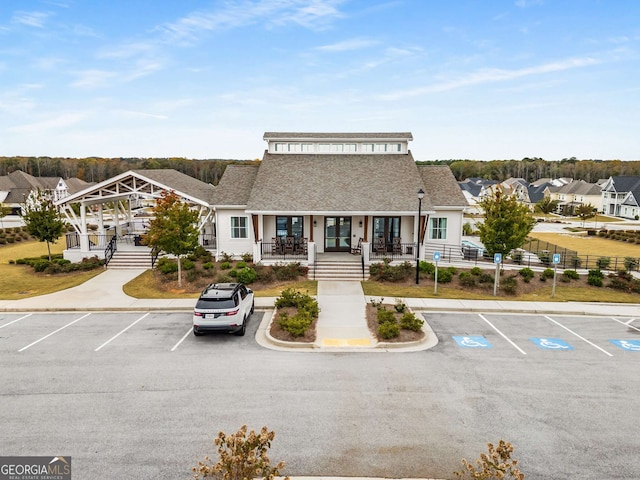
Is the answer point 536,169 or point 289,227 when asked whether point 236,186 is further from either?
point 536,169

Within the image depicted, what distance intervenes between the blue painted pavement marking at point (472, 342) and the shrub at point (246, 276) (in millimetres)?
11143

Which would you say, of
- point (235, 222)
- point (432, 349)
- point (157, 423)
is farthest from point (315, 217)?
point (157, 423)

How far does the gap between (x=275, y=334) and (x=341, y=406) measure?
521 centimetres

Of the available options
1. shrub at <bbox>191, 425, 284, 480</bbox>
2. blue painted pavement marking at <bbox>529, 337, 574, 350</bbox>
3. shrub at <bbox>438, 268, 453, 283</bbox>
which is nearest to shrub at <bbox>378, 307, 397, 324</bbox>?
blue painted pavement marking at <bbox>529, 337, 574, 350</bbox>

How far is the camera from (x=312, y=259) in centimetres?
2398

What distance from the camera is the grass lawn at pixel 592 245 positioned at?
A: 1393 inches

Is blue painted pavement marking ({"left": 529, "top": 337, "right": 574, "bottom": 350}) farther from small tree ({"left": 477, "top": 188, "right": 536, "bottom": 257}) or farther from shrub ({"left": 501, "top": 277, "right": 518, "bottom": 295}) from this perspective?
small tree ({"left": 477, "top": 188, "right": 536, "bottom": 257})

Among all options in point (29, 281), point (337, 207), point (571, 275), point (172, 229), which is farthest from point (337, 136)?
point (29, 281)

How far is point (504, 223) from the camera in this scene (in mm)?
19891

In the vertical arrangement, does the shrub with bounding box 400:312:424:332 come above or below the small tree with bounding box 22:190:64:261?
below

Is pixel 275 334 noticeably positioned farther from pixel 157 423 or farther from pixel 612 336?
pixel 612 336

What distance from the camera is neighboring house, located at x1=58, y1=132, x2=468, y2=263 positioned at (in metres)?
24.7

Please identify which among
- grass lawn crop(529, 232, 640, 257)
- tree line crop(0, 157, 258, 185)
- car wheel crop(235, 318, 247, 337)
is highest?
tree line crop(0, 157, 258, 185)

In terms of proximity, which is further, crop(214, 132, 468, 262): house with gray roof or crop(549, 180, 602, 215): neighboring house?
crop(549, 180, 602, 215): neighboring house
